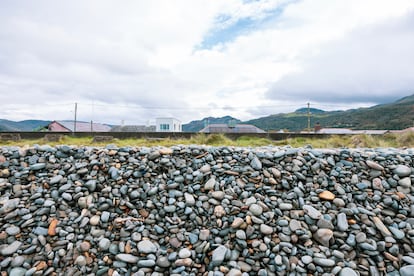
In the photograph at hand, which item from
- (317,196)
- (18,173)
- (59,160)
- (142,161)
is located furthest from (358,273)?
(18,173)

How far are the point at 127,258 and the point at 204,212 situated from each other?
2.74 feet

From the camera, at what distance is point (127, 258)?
2115 mm

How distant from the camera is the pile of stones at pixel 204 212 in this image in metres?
2.11

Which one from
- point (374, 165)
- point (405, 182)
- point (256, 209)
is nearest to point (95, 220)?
point (256, 209)

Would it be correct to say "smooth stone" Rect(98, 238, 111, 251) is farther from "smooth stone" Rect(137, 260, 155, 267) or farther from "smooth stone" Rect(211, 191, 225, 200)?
"smooth stone" Rect(211, 191, 225, 200)

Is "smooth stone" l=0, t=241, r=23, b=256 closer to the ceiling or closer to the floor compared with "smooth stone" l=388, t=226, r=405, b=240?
closer to the floor

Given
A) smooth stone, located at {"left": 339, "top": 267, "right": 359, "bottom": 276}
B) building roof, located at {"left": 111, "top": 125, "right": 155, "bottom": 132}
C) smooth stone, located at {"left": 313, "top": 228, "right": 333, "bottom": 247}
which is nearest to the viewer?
smooth stone, located at {"left": 339, "top": 267, "right": 359, "bottom": 276}

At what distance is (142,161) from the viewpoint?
2930mm

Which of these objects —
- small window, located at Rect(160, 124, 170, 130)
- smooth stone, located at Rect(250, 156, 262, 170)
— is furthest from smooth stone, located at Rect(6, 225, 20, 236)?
small window, located at Rect(160, 124, 170, 130)

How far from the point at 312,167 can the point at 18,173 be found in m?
3.52

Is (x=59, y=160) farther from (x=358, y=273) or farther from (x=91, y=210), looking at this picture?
(x=358, y=273)

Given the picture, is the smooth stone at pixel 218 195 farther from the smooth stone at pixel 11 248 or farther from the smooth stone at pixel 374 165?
the smooth stone at pixel 11 248

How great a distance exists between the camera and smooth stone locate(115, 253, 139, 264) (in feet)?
6.91

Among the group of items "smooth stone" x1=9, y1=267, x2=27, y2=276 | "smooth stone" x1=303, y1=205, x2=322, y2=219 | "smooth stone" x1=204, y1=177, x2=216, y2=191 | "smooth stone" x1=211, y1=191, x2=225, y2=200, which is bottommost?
"smooth stone" x1=9, y1=267, x2=27, y2=276
